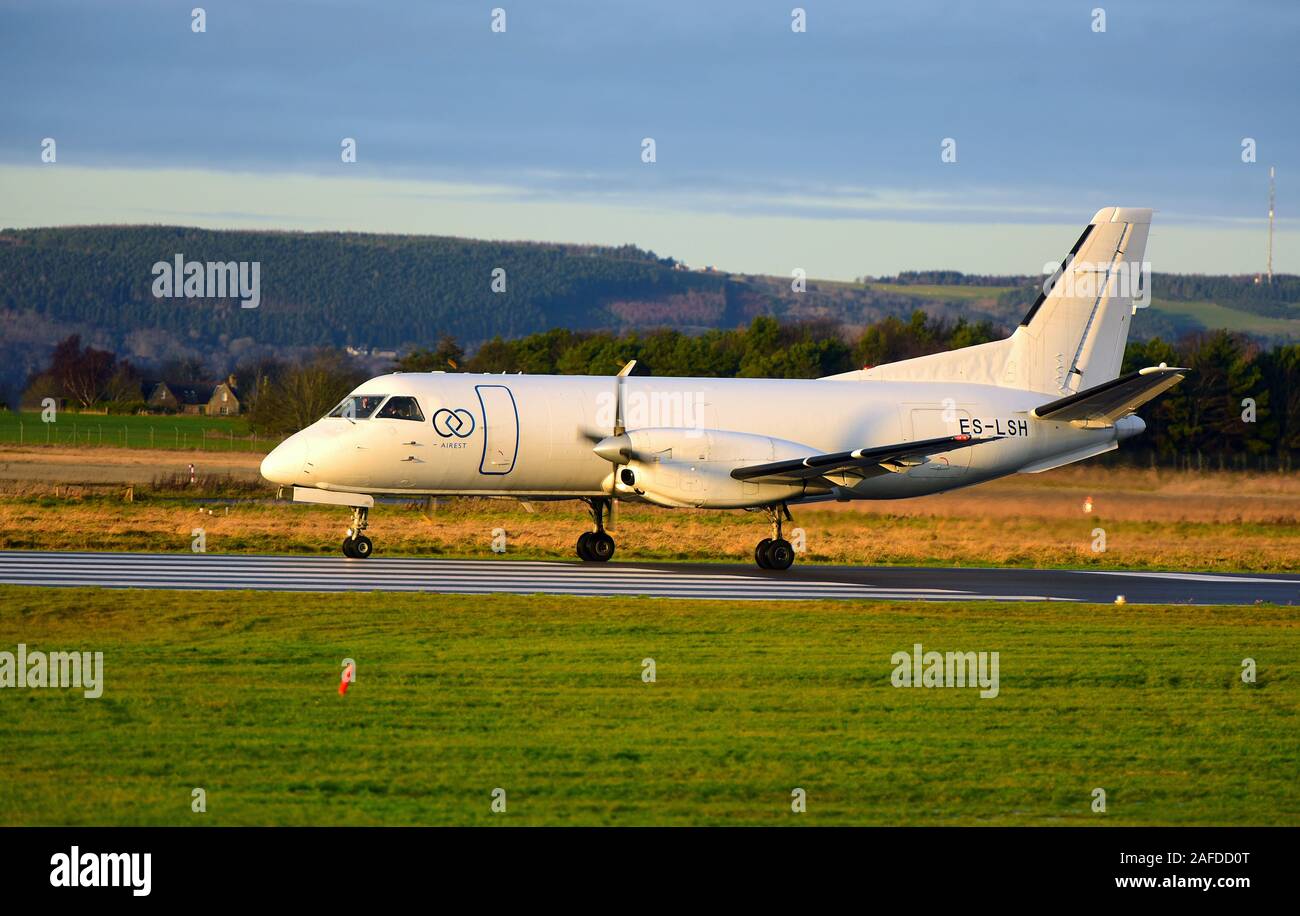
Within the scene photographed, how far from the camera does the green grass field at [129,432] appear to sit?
240 ft

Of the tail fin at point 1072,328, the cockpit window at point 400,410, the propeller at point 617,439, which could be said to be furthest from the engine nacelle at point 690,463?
the tail fin at point 1072,328

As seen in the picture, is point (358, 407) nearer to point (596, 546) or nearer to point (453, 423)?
point (453, 423)

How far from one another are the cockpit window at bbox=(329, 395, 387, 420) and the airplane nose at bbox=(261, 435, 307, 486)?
3.31ft

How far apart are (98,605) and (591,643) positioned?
6966 millimetres

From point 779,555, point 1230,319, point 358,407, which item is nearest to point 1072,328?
point 779,555

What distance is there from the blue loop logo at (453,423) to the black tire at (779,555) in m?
6.25

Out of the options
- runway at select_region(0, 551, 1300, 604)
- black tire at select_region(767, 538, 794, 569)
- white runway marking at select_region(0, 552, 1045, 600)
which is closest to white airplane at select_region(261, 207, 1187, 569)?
black tire at select_region(767, 538, 794, 569)

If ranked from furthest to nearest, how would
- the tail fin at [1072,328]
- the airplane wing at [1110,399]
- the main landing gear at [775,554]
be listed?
the tail fin at [1072,328], the airplane wing at [1110,399], the main landing gear at [775,554]

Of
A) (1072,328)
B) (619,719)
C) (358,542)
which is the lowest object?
(619,719)

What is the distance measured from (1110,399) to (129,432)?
6280cm

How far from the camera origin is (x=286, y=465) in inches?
1058

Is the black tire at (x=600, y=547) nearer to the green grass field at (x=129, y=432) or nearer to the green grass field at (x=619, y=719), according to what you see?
the green grass field at (x=619, y=719)
